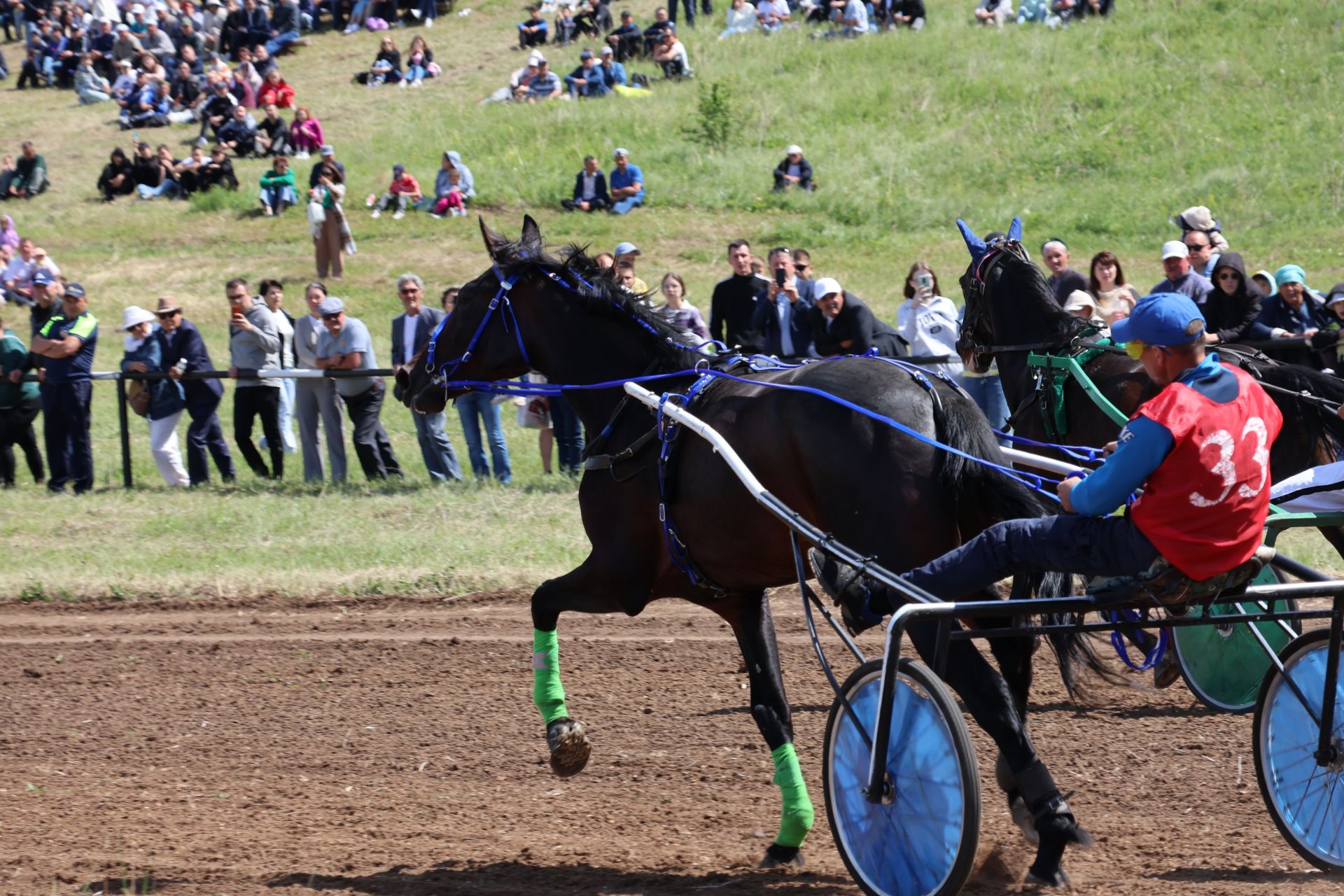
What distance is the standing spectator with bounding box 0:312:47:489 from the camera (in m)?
12.7

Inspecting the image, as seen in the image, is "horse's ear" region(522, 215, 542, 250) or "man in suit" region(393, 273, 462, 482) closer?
"horse's ear" region(522, 215, 542, 250)

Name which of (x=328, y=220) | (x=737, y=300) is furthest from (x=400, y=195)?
(x=737, y=300)

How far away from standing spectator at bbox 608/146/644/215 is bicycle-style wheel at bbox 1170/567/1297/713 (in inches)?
611

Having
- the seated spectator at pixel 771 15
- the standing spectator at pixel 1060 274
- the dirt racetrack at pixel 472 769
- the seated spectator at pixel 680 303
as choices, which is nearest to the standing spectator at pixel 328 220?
the seated spectator at pixel 680 303

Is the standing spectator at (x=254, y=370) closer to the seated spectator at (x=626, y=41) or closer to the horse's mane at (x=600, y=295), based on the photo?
the horse's mane at (x=600, y=295)

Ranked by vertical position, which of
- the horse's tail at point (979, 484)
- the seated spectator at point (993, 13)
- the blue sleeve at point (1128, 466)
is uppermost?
the seated spectator at point (993, 13)

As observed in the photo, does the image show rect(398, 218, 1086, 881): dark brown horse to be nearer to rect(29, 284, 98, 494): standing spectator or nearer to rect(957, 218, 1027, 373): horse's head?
rect(957, 218, 1027, 373): horse's head

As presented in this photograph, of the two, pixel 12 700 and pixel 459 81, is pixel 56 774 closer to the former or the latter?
pixel 12 700

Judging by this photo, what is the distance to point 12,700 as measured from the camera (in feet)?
23.6

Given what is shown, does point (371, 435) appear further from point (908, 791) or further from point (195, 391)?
point (908, 791)

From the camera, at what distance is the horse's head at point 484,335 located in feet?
19.8

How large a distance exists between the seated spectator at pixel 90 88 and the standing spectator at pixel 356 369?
71.7 feet

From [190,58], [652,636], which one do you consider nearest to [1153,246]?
[652,636]

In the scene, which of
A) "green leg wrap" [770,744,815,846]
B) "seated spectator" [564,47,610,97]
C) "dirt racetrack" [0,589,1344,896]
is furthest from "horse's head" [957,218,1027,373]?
"seated spectator" [564,47,610,97]
